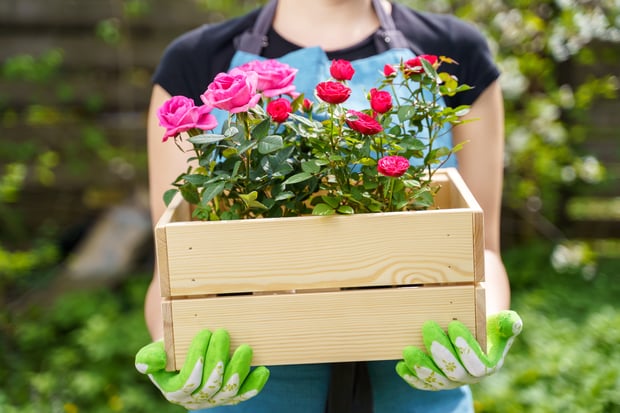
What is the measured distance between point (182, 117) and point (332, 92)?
0.22m

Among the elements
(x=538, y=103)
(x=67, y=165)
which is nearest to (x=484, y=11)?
(x=538, y=103)

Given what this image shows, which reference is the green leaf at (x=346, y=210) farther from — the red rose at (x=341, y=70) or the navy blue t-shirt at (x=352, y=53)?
the navy blue t-shirt at (x=352, y=53)

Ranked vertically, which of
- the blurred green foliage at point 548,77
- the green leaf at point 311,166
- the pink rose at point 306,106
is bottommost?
the blurred green foliage at point 548,77

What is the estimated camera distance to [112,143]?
3414 mm

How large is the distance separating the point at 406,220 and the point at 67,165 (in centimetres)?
283

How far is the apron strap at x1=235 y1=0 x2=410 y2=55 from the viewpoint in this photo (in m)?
1.33

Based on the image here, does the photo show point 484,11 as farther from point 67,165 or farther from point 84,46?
point 67,165

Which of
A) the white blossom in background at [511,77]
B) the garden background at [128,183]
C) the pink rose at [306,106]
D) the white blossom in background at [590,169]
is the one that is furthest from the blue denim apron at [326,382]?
the white blossom in background at [590,169]

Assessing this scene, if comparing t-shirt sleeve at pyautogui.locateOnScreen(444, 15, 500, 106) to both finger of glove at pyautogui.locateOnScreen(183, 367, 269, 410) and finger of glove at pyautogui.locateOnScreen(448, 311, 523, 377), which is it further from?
finger of glove at pyautogui.locateOnScreen(183, 367, 269, 410)

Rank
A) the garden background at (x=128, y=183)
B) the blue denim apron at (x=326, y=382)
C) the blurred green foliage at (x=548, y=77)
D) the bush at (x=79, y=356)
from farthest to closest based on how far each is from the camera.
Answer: the blurred green foliage at (x=548, y=77) → the garden background at (x=128, y=183) → the bush at (x=79, y=356) → the blue denim apron at (x=326, y=382)

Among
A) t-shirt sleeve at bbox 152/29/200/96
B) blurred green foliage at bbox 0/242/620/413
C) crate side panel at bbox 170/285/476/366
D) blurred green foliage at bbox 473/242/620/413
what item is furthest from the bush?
crate side panel at bbox 170/285/476/366

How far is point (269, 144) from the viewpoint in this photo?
39.1 inches

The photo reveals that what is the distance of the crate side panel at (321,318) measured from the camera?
→ 39.1 inches

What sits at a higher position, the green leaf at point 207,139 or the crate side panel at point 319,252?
the green leaf at point 207,139
